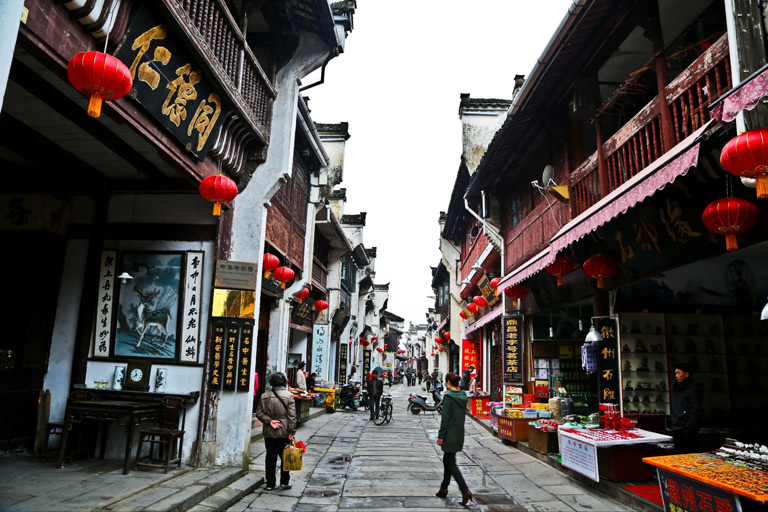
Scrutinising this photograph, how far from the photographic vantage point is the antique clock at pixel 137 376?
8117 millimetres

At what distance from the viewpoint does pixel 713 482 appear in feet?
15.2

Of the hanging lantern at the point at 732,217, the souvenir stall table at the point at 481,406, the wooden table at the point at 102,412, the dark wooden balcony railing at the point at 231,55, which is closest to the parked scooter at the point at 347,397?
the souvenir stall table at the point at 481,406

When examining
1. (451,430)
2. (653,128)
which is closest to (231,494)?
(451,430)

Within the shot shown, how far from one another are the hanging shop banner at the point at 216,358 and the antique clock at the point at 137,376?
3.34 feet

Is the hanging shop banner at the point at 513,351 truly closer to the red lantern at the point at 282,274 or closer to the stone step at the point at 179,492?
the red lantern at the point at 282,274

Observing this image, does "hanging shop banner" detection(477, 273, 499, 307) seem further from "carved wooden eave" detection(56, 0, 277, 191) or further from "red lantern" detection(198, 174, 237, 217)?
"red lantern" detection(198, 174, 237, 217)

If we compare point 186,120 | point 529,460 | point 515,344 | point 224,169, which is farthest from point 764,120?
point 515,344

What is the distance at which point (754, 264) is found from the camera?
8227mm

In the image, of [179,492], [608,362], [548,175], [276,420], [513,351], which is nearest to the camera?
[179,492]

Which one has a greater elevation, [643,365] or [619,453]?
[643,365]

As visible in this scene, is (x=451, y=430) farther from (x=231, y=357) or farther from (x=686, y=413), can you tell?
(x=231, y=357)

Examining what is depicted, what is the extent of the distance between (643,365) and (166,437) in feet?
25.3

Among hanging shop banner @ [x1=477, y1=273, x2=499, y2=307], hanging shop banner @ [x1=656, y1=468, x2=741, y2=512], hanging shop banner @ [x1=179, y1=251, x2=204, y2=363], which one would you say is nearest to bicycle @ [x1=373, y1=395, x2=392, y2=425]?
hanging shop banner @ [x1=477, y1=273, x2=499, y2=307]

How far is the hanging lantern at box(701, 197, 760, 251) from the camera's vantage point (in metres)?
5.09
